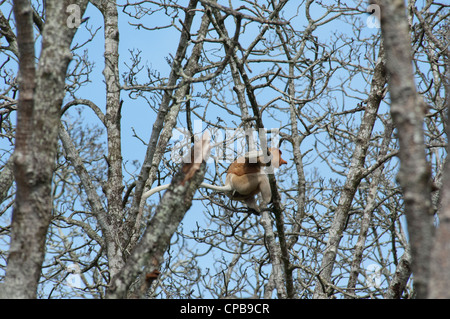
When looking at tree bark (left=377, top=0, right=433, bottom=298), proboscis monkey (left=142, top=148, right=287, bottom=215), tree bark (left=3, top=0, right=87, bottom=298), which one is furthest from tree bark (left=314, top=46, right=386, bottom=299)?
tree bark (left=3, top=0, right=87, bottom=298)

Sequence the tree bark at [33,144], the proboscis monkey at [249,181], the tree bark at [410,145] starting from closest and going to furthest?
the tree bark at [410,145]
the tree bark at [33,144]
the proboscis monkey at [249,181]

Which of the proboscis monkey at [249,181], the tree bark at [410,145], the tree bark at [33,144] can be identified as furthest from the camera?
the proboscis monkey at [249,181]

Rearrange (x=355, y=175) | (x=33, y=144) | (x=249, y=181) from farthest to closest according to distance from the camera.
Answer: (x=249, y=181) → (x=355, y=175) → (x=33, y=144)

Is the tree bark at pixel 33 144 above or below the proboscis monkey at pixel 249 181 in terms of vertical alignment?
below

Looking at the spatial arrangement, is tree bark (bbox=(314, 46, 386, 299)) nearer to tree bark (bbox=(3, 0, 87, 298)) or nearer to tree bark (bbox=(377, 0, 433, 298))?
tree bark (bbox=(377, 0, 433, 298))

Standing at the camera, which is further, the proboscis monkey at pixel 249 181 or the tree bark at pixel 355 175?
the proboscis monkey at pixel 249 181

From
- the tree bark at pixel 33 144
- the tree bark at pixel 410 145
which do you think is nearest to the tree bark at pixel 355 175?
the tree bark at pixel 410 145

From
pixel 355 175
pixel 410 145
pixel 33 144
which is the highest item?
pixel 355 175

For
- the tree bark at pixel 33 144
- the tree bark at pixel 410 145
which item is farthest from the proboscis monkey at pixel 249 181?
the tree bark at pixel 410 145

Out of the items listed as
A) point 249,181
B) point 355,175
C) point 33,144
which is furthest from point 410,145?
point 249,181

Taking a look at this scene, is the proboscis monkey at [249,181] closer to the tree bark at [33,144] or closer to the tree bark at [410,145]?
the tree bark at [33,144]

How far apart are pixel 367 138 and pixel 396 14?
3219 mm

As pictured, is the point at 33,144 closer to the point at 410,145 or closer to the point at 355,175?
the point at 410,145

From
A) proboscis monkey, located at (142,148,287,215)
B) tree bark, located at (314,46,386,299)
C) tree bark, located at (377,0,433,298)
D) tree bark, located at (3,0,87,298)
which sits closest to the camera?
tree bark, located at (377,0,433,298)
